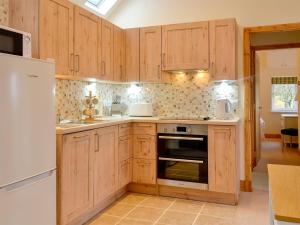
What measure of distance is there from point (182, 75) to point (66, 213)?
2.47m

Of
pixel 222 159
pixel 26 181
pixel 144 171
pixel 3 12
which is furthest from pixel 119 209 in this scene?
pixel 3 12

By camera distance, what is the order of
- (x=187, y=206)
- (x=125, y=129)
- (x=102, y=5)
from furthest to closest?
(x=102, y=5), (x=125, y=129), (x=187, y=206)

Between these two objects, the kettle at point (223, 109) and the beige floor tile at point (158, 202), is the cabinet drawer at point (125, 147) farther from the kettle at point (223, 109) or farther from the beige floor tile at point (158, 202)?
the kettle at point (223, 109)

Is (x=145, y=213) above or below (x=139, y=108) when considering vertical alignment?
below

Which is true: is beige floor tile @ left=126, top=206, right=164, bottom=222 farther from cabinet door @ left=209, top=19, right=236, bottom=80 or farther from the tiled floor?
cabinet door @ left=209, top=19, right=236, bottom=80

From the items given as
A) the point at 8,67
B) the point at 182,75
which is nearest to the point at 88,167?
the point at 8,67

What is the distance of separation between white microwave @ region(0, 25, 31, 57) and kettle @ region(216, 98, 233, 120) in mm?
2408

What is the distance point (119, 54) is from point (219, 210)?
7.68ft

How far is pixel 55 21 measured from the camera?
268 centimetres

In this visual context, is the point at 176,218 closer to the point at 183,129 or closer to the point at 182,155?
the point at 182,155

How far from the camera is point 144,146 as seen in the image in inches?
145

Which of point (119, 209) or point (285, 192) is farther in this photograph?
point (119, 209)

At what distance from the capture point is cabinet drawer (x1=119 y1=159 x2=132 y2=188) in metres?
3.49

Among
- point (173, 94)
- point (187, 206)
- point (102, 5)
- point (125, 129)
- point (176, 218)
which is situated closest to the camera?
point (176, 218)
